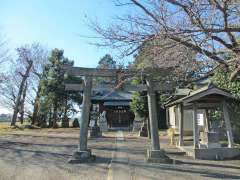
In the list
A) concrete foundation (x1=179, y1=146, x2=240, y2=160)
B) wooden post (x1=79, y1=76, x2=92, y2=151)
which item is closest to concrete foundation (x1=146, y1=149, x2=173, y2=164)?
concrete foundation (x1=179, y1=146, x2=240, y2=160)

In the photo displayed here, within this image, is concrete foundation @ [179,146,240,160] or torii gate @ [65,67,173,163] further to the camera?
concrete foundation @ [179,146,240,160]

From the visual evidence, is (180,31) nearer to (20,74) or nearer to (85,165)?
(85,165)

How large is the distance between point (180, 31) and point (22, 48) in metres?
33.9

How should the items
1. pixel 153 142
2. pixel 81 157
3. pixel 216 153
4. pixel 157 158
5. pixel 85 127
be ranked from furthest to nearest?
pixel 85 127
pixel 216 153
pixel 153 142
pixel 81 157
pixel 157 158

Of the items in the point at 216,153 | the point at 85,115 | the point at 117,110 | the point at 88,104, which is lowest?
the point at 216,153

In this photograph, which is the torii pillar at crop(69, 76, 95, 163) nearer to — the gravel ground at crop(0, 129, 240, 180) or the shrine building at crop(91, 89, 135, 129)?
the gravel ground at crop(0, 129, 240, 180)

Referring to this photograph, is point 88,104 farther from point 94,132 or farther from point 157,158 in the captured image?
point 94,132

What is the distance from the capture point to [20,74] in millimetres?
37469

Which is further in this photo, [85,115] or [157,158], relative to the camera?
[85,115]

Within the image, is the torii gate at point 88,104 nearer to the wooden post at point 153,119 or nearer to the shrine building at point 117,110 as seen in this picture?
the wooden post at point 153,119

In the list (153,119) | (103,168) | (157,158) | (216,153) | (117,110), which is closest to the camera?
(103,168)

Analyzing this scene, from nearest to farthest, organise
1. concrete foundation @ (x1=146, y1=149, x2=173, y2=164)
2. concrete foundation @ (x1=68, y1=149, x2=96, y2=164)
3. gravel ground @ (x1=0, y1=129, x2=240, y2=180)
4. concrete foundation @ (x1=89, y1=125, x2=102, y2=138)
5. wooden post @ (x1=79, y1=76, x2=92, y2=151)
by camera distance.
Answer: gravel ground @ (x1=0, y1=129, x2=240, y2=180), concrete foundation @ (x1=146, y1=149, x2=173, y2=164), concrete foundation @ (x1=68, y1=149, x2=96, y2=164), wooden post @ (x1=79, y1=76, x2=92, y2=151), concrete foundation @ (x1=89, y1=125, x2=102, y2=138)

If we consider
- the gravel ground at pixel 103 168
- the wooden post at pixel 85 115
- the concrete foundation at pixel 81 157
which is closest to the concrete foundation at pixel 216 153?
the gravel ground at pixel 103 168

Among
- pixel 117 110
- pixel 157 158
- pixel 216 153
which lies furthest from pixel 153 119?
pixel 117 110
